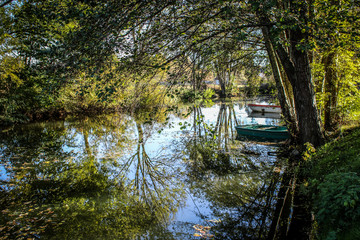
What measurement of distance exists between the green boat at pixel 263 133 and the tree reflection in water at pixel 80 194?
5572 millimetres

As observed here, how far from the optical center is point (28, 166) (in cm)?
827

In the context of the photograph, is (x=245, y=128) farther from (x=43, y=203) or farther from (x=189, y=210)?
Result: (x=43, y=203)

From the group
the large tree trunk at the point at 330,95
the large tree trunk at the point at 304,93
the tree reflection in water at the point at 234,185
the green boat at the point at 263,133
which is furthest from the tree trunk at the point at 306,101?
the green boat at the point at 263,133

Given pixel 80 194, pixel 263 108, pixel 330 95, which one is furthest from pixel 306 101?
pixel 263 108

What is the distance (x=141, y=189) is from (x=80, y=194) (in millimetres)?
1552

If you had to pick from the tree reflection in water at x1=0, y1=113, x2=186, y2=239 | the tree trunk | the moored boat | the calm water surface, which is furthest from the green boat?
the moored boat

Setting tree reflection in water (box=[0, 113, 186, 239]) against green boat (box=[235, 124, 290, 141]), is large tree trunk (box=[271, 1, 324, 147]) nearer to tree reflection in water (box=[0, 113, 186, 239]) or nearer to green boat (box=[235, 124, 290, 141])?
green boat (box=[235, 124, 290, 141])

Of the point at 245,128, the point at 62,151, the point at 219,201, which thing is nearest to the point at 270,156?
the point at 245,128

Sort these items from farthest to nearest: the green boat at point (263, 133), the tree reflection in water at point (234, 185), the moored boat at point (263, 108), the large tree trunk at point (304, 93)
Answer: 1. the moored boat at point (263, 108)
2. the green boat at point (263, 133)
3. the large tree trunk at point (304, 93)
4. the tree reflection in water at point (234, 185)

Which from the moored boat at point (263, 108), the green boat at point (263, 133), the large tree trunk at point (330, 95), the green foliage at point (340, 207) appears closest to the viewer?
the green foliage at point (340, 207)

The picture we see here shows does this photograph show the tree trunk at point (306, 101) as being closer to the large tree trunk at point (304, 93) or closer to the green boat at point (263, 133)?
the large tree trunk at point (304, 93)

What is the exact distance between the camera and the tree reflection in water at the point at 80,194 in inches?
181

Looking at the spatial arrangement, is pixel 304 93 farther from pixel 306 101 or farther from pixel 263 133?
pixel 263 133

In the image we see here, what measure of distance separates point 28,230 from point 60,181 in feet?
8.51
